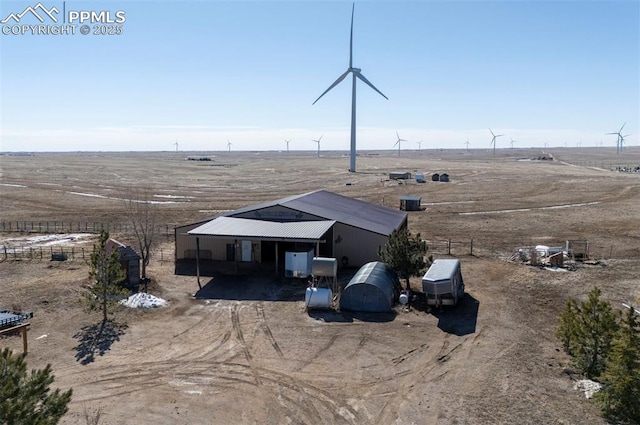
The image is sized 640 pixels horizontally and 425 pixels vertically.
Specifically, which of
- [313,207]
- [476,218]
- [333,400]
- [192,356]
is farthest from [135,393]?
[476,218]

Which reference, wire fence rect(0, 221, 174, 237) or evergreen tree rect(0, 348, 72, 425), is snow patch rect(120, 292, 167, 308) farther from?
wire fence rect(0, 221, 174, 237)

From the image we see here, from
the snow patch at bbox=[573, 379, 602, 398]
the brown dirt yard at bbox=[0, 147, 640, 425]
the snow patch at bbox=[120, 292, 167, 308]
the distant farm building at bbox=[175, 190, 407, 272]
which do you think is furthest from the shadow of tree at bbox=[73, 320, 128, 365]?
the snow patch at bbox=[573, 379, 602, 398]

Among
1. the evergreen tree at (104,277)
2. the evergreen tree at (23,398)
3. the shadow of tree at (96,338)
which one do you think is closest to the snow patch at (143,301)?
the evergreen tree at (104,277)

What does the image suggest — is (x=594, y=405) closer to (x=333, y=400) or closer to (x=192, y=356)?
(x=333, y=400)

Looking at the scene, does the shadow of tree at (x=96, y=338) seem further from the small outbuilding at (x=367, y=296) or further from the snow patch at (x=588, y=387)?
the snow patch at (x=588, y=387)

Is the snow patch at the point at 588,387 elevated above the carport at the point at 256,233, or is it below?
below

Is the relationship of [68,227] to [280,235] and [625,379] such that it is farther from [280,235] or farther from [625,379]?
[625,379]
